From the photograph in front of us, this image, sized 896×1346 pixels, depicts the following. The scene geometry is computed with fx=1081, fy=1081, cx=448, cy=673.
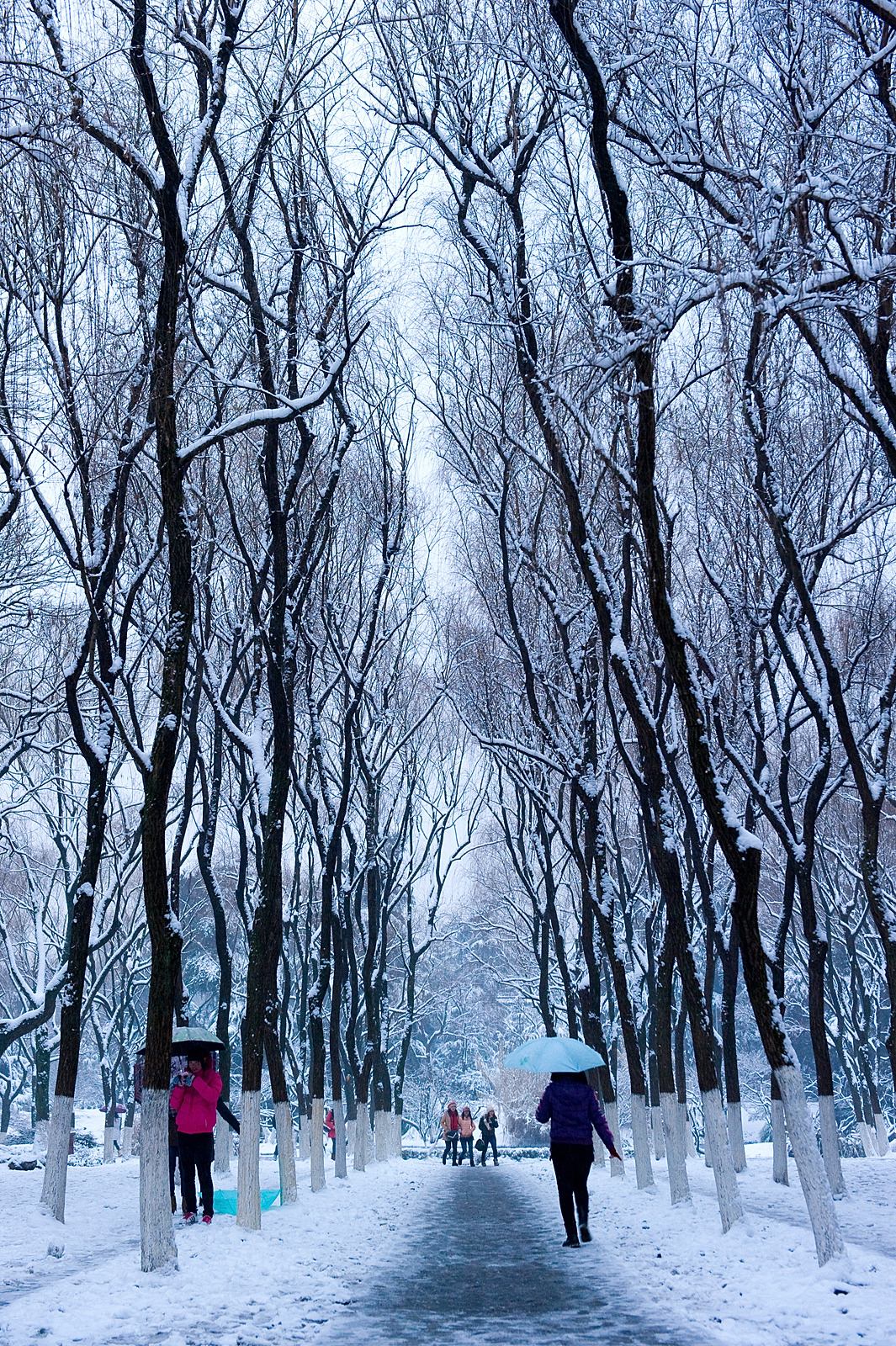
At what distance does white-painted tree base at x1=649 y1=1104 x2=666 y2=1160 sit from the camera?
78.0ft

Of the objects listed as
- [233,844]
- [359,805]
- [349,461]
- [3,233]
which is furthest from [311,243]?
[233,844]

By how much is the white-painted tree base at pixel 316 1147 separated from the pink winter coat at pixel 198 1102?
5523 millimetres

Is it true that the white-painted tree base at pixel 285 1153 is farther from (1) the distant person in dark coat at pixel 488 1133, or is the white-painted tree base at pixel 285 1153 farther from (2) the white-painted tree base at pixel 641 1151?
(1) the distant person in dark coat at pixel 488 1133

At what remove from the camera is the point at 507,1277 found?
324 inches

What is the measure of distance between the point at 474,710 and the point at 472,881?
1885 cm

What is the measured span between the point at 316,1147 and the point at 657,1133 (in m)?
12.8

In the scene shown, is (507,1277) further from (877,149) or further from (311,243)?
(311,243)

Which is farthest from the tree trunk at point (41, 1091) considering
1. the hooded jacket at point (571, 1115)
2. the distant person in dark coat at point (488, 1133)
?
the hooded jacket at point (571, 1115)

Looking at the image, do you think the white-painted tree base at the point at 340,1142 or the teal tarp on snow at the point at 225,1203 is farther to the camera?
the white-painted tree base at the point at 340,1142

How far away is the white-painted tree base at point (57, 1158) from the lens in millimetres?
11695

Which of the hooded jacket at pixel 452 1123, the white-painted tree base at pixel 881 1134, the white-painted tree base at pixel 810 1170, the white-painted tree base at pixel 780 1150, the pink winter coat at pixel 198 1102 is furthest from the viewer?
the hooded jacket at pixel 452 1123

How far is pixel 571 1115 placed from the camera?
995 cm

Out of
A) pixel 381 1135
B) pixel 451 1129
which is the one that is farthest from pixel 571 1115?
pixel 451 1129

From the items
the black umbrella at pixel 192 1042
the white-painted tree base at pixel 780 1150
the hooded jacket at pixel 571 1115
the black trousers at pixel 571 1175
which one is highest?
the black umbrella at pixel 192 1042
